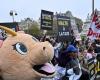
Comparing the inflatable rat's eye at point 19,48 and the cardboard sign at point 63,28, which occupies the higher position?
the inflatable rat's eye at point 19,48

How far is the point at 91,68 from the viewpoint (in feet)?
36.6

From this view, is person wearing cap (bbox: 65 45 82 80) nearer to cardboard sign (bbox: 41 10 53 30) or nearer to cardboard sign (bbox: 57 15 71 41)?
cardboard sign (bbox: 57 15 71 41)

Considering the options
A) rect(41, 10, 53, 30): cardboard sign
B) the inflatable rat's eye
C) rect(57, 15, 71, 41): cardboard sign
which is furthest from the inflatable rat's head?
rect(41, 10, 53, 30): cardboard sign

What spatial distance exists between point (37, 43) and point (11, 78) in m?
0.54

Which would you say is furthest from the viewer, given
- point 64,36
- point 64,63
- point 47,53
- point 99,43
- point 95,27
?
point 99,43

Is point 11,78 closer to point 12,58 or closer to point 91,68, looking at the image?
point 12,58

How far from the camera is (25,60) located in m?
5.14

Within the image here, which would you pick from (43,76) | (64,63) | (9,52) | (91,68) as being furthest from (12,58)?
(91,68)

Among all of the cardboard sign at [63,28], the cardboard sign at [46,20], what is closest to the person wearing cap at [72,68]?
the cardboard sign at [63,28]

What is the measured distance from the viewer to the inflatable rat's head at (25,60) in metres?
5.05

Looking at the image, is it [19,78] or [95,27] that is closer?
[19,78]

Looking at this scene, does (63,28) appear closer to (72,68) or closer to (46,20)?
(46,20)

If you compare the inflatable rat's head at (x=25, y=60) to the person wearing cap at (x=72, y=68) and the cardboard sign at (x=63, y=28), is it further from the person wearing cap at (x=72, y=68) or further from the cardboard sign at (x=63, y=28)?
the cardboard sign at (x=63, y=28)

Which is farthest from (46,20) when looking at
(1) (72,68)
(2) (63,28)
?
(1) (72,68)
